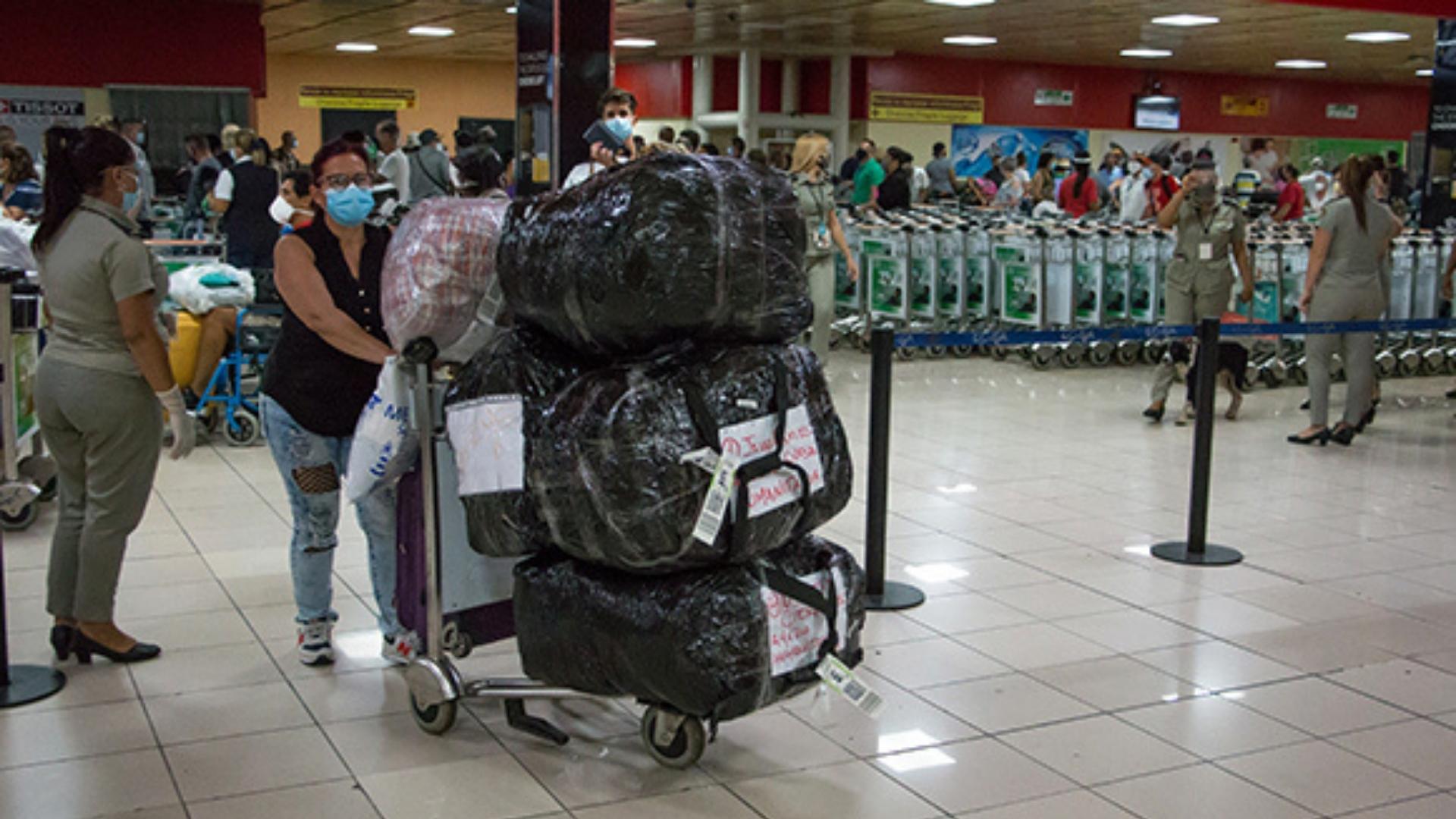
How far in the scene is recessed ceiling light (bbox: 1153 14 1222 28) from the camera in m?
15.4

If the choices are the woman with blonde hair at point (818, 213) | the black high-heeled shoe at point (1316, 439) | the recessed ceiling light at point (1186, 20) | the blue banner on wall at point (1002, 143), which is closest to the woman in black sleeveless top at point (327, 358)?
the woman with blonde hair at point (818, 213)

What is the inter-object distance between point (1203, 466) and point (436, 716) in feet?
10.4

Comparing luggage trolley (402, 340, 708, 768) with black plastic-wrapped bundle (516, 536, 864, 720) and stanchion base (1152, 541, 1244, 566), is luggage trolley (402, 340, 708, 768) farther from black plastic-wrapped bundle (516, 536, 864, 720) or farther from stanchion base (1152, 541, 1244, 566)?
stanchion base (1152, 541, 1244, 566)

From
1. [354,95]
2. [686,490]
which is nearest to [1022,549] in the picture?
[686,490]

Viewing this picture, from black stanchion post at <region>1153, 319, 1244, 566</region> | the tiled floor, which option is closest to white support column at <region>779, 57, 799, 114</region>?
the tiled floor

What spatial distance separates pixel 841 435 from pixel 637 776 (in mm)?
964

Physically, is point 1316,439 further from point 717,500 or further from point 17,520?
point 17,520

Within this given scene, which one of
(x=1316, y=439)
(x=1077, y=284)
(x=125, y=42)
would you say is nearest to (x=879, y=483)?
(x=1316, y=439)

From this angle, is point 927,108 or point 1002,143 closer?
point 927,108

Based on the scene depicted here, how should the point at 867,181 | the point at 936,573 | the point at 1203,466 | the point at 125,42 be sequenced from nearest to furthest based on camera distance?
the point at 936,573, the point at 1203,466, the point at 867,181, the point at 125,42

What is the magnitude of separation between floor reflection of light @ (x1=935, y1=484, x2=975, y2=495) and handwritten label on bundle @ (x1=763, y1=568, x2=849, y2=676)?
3383mm

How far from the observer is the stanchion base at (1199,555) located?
5613 millimetres

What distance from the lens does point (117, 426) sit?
4.11m

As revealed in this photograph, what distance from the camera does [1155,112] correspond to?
23594 mm
